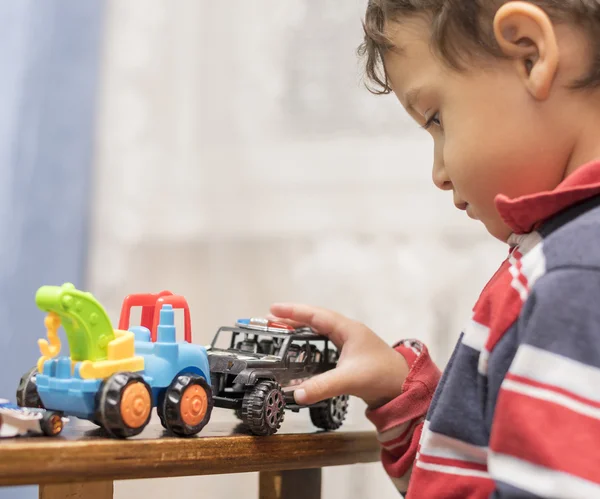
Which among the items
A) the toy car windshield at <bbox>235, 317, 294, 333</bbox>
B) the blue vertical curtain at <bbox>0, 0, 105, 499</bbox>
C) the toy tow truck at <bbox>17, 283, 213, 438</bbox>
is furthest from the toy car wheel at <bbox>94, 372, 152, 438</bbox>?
the blue vertical curtain at <bbox>0, 0, 105, 499</bbox>

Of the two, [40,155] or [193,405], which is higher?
[40,155]

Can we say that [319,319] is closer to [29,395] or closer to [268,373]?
[268,373]

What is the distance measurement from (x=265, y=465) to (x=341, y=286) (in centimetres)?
49

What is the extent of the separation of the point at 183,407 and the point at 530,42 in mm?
408

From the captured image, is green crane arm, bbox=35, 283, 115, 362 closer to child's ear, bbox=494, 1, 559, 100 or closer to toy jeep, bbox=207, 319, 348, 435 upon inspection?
toy jeep, bbox=207, 319, 348, 435

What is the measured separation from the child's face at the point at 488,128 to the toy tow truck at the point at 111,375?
0.94 ft

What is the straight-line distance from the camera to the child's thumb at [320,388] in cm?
74

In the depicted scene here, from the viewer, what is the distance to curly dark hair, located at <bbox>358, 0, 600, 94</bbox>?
0.57 m

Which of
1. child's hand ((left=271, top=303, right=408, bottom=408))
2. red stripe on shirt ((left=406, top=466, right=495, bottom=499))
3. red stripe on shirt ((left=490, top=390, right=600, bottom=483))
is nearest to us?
red stripe on shirt ((left=490, top=390, right=600, bottom=483))

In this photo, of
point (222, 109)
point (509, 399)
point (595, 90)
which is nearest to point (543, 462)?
point (509, 399)

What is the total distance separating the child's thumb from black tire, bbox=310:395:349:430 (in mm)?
32

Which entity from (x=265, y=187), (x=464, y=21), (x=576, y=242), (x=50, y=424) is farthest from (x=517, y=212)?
(x=265, y=187)

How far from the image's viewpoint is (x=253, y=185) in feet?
4.01

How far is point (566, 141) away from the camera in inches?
23.0
